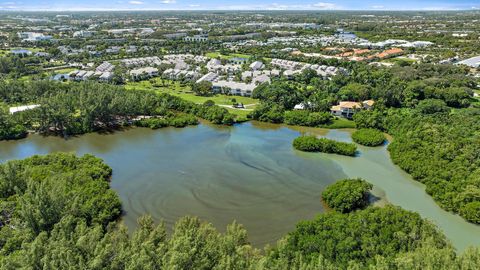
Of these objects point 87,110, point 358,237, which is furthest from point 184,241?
point 87,110

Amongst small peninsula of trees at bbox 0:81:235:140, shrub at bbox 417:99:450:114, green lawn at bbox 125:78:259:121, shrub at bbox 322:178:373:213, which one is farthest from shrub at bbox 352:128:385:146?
small peninsula of trees at bbox 0:81:235:140

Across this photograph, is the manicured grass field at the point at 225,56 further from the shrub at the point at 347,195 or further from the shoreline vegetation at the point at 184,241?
the shoreline vegetation at the point at 184,241

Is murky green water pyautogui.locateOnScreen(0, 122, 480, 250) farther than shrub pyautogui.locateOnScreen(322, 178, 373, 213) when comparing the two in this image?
Yes

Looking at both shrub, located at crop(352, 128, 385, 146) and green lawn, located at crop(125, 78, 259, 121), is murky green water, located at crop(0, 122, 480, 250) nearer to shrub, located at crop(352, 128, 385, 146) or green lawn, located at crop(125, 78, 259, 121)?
shrub, located at crop(352, 128, 385, 146)

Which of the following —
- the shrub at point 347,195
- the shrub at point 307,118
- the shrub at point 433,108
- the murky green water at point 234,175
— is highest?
the shrub at point 433,108

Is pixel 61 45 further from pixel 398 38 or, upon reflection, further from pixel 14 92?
pixel 398 38

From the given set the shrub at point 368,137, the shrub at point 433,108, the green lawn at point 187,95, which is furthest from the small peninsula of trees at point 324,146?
the shrub at point 433,108

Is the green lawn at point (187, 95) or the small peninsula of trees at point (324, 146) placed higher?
the green lawn at point (187, 95)
